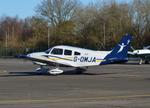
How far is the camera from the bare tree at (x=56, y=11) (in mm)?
118250

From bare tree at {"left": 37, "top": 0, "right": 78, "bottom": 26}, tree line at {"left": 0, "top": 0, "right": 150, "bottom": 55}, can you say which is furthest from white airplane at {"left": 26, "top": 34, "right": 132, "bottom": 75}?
bare tree at {"left": 37, "top": 0, "right": 78, "bottom": 26}

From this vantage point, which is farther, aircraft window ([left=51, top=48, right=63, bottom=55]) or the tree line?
the tree line

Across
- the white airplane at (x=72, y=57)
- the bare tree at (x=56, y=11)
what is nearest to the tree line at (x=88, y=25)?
the bare tree at (x=56, y=11)

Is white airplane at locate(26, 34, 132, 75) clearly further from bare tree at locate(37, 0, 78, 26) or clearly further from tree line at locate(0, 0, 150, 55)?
bare tree at locate(37, 0, 78, 26)

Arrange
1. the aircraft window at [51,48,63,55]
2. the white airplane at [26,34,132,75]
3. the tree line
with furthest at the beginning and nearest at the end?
the tree line → the aircraft window at [51,48,63,55] → the white airplane at [26,34,132,75]

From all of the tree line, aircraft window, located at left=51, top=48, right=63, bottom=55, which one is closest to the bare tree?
the tree line

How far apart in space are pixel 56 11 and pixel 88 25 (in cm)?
1423

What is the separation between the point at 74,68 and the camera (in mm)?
42938

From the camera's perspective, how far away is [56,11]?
4685 inches

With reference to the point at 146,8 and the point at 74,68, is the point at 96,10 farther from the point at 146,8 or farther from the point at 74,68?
Answer: the point at 74,68

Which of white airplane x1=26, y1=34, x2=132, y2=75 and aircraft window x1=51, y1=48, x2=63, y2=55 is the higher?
aircraft window x1=51, y1=48, x2=63, y2=55

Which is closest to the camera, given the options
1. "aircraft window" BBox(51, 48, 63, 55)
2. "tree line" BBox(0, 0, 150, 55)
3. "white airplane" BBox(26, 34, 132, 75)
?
"white airplane" BBox(26, 34, 132, 75)

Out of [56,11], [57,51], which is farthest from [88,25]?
[57,51]

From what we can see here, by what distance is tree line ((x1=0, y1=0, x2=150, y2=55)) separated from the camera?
3912 inches
